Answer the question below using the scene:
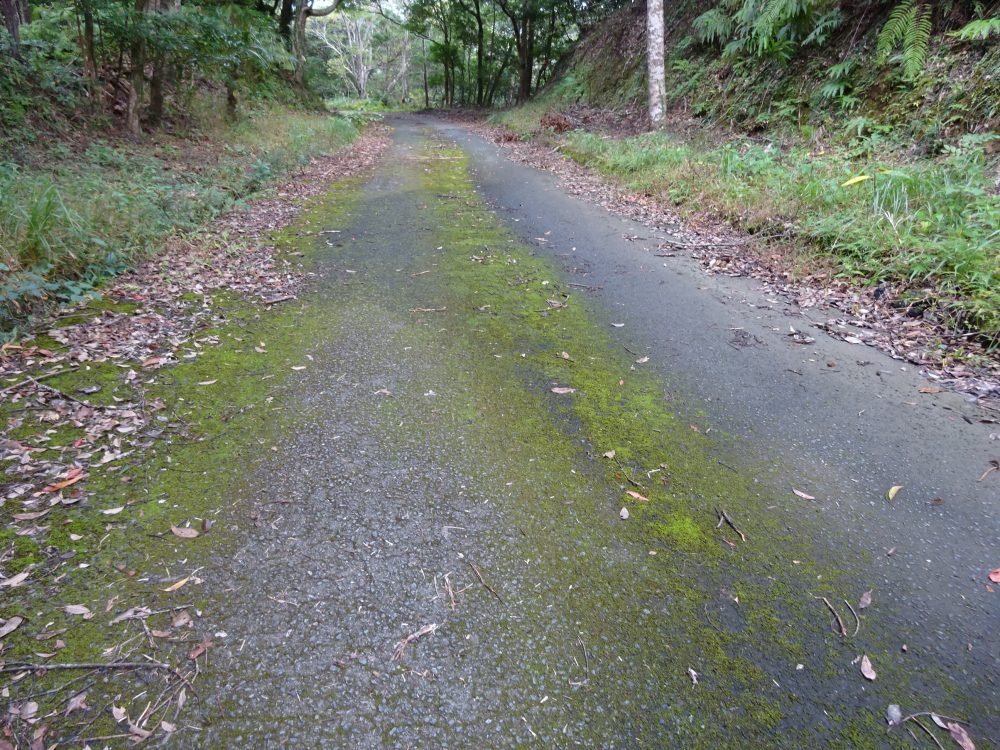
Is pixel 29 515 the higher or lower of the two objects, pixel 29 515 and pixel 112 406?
the lower

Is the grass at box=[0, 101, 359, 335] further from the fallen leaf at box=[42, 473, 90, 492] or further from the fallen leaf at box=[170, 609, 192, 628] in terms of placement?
the fallen leaf at box=[170, 609, 192, 628]

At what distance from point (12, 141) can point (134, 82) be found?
263cm

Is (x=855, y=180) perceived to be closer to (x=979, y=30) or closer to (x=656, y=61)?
(x=979, y=30)

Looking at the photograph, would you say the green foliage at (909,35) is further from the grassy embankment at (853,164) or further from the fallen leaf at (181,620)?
the fallen leaf at (181,620)

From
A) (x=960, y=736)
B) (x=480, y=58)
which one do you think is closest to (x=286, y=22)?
(x=480, y=58)

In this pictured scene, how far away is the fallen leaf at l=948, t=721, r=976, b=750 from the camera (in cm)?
158

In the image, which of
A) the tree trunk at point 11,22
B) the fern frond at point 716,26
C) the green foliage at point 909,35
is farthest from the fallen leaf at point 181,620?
the fern frond at point 716,26

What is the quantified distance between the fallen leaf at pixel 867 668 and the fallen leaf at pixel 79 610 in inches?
107

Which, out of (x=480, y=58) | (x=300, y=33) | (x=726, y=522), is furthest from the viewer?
(x=480, y=58)

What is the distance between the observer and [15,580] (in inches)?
78.3

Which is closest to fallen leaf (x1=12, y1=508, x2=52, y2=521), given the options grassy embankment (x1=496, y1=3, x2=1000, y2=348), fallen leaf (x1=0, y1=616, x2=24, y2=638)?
fallen leaf (x1=0, y1=616, x2=24, y2=638)

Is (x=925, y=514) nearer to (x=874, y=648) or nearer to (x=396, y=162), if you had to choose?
(x=874, y=648)

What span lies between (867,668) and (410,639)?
1.59 meters

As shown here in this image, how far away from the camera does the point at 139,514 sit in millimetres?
2318
